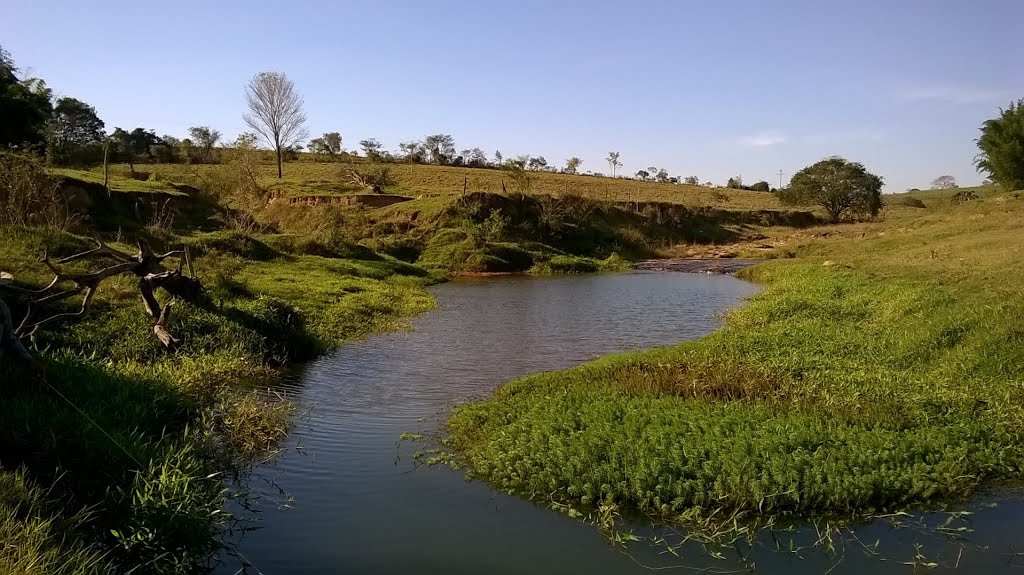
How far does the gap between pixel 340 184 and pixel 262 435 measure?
50866 millimetres

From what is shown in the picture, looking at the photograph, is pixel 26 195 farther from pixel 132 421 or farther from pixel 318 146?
pixel 318 146

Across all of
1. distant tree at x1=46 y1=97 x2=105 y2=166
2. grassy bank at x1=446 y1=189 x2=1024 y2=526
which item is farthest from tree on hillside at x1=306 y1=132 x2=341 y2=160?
grassy bank at x1=446 y1=189 x2=1024 y2=526

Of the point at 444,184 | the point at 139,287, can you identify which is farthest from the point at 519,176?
the point at 139,287

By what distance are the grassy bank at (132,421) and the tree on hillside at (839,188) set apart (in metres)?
55.9

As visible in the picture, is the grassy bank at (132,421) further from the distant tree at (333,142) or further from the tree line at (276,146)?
the distant tree at (333,142)

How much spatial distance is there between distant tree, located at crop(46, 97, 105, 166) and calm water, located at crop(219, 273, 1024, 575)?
5144cm

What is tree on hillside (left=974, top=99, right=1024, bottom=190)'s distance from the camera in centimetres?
4756

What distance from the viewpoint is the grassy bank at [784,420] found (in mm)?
7246

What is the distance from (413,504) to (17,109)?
30.9 meters

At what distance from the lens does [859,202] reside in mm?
60938

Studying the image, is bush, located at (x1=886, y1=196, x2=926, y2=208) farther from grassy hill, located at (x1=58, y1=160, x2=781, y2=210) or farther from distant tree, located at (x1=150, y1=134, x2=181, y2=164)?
distant tree, located at (x1=150, y1=134, x2=181, y2=164)

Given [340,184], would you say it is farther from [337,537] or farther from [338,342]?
[337,537]

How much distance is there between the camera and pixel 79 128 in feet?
208

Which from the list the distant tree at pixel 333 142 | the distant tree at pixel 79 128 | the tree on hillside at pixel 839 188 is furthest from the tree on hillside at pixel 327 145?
the tree on hillside at pixel 839 188
